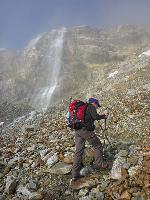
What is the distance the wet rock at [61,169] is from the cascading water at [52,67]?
74.9 ft

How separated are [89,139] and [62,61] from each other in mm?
39305

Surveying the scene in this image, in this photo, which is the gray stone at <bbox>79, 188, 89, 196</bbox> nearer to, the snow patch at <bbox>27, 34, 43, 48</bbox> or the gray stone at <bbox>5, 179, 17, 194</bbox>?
the gray stone at <bbox>5, 179, 17, 194</bbox>

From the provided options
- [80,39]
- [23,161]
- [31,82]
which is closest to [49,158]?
[23,161]

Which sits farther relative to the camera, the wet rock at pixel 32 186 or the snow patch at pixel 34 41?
the snow patch at pixel 34 41

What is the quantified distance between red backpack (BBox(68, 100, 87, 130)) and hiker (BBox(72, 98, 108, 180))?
0.41ft

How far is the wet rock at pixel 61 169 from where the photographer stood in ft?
41.1

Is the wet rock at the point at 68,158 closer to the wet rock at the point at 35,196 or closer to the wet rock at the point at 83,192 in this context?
the wet rock at the point at 83,192

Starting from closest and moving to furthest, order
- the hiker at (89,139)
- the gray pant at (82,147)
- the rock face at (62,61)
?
the hiker at (89,139), the gray pant at (82,147), the rock face at (62,61)

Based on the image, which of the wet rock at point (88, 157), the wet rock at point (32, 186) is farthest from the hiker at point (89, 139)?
the wet rock at point (32, 186)

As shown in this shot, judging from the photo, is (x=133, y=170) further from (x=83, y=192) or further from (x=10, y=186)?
(x=10, y=186)

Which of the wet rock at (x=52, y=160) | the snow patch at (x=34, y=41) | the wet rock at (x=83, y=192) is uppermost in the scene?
the snow patch at (x=34, y=41)

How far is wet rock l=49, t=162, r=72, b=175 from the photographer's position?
41.1 ft

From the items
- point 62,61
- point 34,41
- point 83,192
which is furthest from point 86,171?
point 34,41

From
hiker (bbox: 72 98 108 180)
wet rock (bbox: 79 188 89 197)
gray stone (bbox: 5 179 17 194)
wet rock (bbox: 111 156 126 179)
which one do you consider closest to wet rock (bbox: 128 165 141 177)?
wet rock (bbox: 111 156 126 179)
